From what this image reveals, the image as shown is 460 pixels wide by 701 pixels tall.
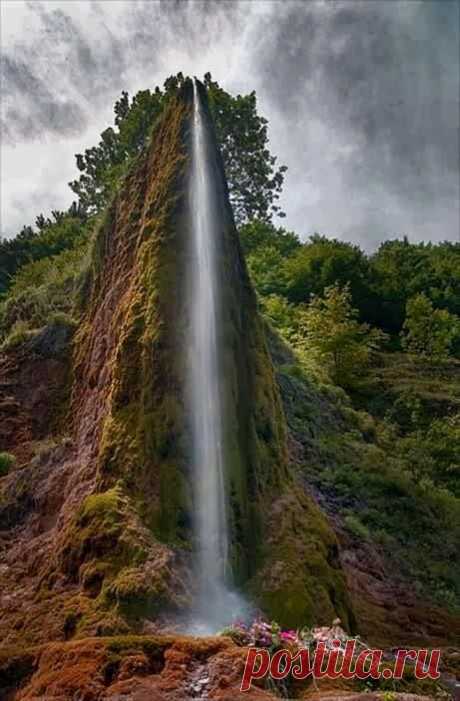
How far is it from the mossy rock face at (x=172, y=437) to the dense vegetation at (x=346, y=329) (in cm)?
433

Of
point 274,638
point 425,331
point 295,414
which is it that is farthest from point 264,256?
point 274,638

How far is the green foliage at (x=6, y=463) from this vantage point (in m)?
11.0

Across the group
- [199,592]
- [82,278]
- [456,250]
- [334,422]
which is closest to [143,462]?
[199,592]

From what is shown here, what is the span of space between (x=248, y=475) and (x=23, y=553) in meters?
2.94

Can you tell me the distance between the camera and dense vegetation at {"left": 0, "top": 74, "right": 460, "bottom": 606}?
1428 centimetres

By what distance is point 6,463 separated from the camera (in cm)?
1118

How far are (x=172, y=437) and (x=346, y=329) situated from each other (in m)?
14.0

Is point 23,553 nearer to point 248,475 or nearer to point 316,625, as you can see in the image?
point 248,475

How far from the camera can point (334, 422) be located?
17172 mm

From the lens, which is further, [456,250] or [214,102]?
[456,250]

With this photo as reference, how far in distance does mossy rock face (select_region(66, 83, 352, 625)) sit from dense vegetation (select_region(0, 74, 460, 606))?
433cm

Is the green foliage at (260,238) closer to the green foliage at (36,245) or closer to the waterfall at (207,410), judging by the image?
the green foliage at (36,245)

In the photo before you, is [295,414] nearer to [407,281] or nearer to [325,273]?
[325,273]

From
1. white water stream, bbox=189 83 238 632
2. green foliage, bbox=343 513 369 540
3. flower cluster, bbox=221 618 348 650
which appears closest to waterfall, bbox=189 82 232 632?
white water stream, bbox=189 83 238 632
